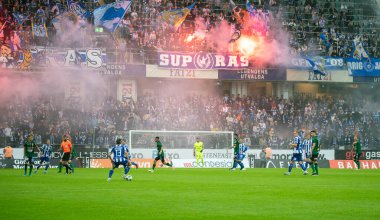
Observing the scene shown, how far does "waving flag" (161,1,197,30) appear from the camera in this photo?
50.6 meters

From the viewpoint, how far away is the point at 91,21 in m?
48.8

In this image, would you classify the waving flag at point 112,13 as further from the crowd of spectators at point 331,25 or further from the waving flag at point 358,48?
the waving flag at point 358,48

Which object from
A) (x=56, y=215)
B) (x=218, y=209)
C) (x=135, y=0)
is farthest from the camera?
(x=135, y=0)

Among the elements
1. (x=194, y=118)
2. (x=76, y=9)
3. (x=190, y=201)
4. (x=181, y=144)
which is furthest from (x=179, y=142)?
(x=190, y=201)

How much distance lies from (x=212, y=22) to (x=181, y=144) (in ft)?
36.1

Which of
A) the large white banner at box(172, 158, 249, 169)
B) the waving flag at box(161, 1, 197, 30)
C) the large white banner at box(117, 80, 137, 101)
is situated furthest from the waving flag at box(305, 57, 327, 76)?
the large white banner at box(117, 80, 137, 101)

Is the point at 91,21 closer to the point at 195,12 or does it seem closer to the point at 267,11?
the point at 195,12

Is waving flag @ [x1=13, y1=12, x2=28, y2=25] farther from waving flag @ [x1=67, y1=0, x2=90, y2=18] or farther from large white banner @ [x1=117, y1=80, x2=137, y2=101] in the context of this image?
large white banner @ [x1=117, y1=80, x2=137, y2=101]

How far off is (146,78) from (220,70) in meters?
6.11

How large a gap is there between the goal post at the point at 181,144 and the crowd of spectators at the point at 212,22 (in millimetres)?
7674

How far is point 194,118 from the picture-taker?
4928 centimetres

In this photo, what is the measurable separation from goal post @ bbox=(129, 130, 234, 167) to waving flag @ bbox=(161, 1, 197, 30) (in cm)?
898

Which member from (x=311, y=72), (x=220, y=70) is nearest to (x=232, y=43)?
(x=220, y=70)

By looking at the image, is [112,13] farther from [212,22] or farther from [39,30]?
[212,22]
